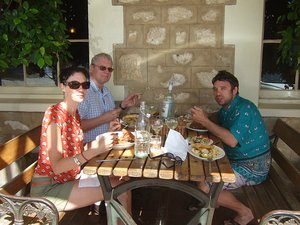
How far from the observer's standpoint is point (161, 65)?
351 cm

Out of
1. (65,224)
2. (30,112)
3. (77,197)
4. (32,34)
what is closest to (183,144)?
(77,197)

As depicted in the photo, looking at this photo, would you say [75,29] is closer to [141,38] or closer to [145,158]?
[141,38]

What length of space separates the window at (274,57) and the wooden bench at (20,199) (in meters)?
2.40

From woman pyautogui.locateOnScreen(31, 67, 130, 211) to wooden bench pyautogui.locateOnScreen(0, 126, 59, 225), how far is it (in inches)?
6.4

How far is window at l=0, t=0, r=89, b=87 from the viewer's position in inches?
149

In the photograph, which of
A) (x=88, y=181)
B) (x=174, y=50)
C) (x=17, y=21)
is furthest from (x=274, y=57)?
(x=17, y=21)

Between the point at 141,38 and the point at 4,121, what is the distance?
1823 mm

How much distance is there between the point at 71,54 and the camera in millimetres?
3895

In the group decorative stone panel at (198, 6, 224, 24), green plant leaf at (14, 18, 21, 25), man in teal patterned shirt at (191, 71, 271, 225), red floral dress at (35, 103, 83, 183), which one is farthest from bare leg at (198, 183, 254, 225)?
green plant leaf at (14, 18, 21, 25)

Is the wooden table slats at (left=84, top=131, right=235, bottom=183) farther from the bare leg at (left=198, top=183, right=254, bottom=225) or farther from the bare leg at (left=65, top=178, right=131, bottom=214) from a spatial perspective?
the bare leg at (left=198, top=183, right=254, bottom=225)

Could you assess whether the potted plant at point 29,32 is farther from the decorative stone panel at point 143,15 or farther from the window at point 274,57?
the window at point 274,57

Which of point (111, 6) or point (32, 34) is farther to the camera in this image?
point (111, 6)

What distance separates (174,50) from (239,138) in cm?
133

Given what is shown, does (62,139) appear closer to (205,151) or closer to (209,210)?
(205,151)
